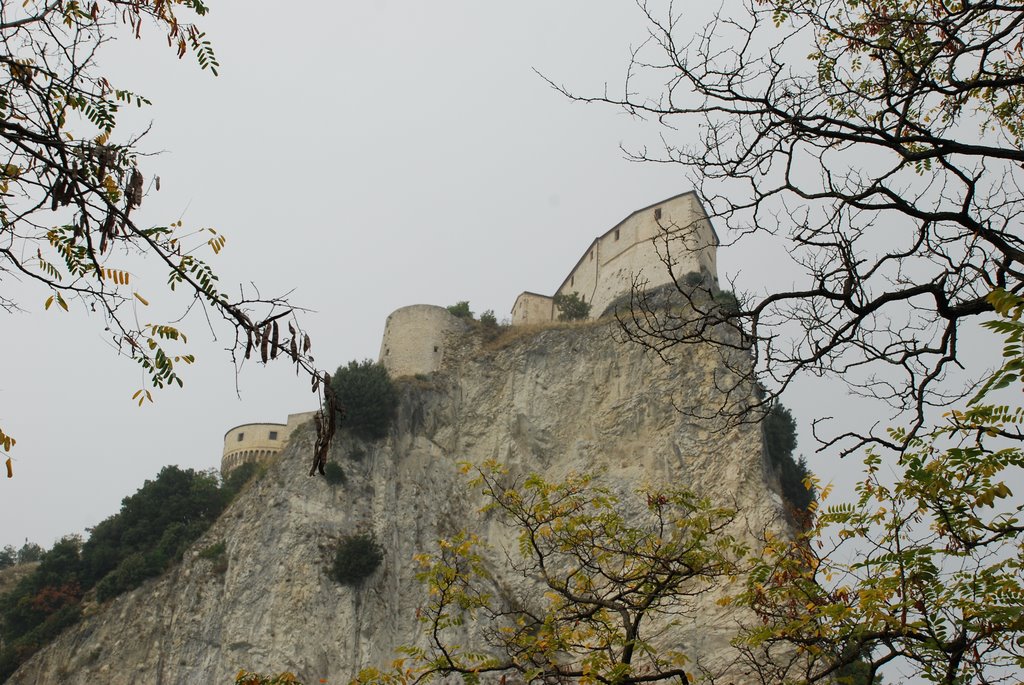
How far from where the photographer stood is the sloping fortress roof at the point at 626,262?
1630 inches

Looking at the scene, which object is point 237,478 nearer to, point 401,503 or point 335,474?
point 335,474

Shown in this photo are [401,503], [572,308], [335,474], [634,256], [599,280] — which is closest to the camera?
[335,474]

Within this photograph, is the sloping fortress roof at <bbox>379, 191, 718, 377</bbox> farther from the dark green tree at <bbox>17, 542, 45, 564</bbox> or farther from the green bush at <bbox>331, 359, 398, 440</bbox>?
the dark green tree at <bbox>17, 542, 45, 564</bbox>

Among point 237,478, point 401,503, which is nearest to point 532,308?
point 401,503

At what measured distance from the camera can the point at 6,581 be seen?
126ft

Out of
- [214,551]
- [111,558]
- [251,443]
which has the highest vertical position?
[251,443]

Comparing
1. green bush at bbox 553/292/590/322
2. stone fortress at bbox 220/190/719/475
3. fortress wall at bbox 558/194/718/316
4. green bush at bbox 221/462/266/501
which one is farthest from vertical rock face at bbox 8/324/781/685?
fortress wall at bbox 558/194/718/316


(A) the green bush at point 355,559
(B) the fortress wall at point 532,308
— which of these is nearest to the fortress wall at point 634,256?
(B) the fortress wall at point 532,308

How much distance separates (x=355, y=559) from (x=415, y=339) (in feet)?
41.2

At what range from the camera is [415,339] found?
40312mm

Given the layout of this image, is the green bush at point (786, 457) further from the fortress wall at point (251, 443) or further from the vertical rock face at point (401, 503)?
the fortress wall at point (251, 443)

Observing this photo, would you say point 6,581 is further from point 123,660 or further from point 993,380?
point 993,380

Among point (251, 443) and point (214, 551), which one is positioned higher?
point (251, 443)

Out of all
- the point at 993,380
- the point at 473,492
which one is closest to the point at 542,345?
the point at 473,492
